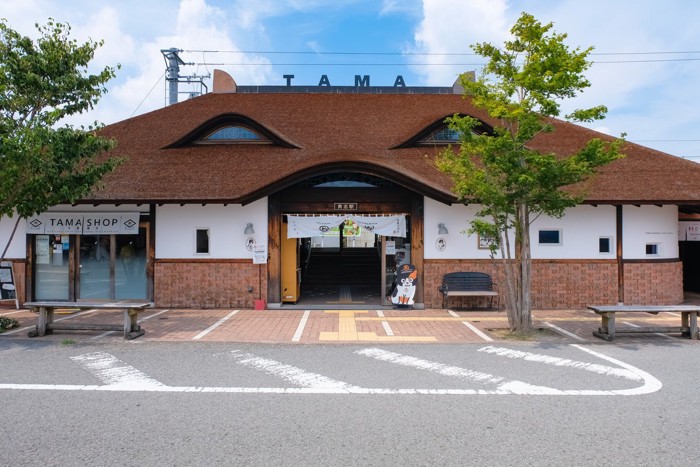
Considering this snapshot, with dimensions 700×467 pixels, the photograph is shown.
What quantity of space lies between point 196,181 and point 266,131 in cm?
315

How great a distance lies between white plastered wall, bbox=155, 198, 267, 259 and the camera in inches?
523

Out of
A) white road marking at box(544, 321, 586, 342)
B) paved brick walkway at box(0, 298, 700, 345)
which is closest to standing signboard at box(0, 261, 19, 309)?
paved brick walkway at box(0, 298, 700, 345)

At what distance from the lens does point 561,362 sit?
25.6 feet

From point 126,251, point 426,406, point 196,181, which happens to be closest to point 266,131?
point 196,181

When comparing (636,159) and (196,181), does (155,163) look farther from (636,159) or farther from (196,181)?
(636,159)

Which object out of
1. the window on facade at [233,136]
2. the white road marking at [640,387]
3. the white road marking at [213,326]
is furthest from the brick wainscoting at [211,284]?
the white road marking at [640,387]

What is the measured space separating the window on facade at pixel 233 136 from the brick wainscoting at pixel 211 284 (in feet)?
15.3

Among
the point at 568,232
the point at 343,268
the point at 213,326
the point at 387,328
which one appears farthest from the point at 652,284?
the point at 213,326

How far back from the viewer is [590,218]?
13.4 metres

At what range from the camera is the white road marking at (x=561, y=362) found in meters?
7.15

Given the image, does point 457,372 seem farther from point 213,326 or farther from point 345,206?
point 345,206

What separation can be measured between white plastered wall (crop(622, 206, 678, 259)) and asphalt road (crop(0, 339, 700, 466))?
17.7 feet

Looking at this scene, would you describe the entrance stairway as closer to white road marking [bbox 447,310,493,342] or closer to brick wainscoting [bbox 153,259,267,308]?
brick wainscoting [bbox 153,259,267,308]

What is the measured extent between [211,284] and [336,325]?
14.1ft
